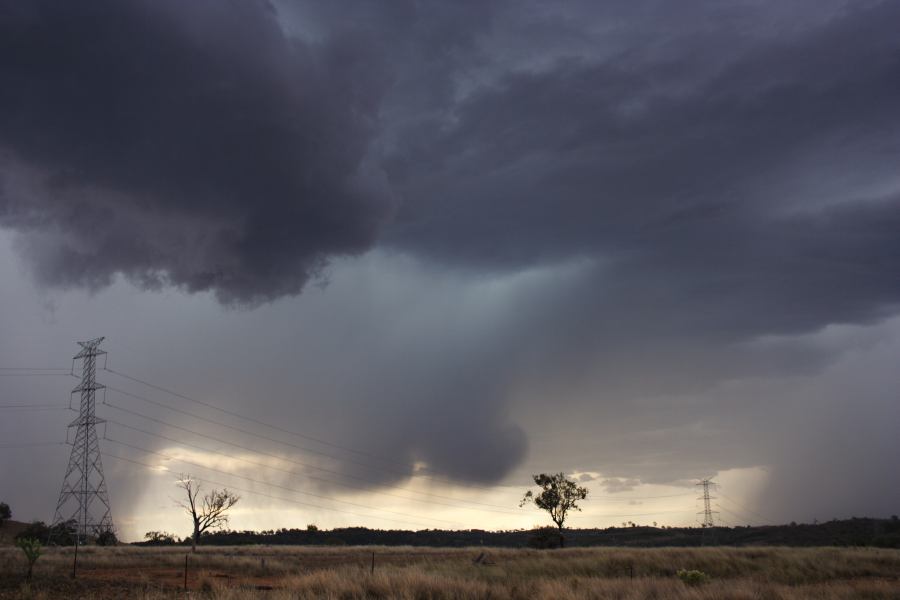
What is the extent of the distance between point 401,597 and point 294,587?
5.76 meters

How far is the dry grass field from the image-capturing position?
27719 millimetres

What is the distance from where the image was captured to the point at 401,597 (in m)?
26.3

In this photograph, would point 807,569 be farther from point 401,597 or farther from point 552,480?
point 552,480

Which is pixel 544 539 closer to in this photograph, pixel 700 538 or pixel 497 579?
pixel 700 538

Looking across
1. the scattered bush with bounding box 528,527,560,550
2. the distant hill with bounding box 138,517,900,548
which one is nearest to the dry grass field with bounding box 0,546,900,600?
the scattered bush with bounding box 528,527,560,550

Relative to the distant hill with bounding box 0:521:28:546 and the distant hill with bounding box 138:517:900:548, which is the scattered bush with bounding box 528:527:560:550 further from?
the distant hill with bounding box 0:521:28:546

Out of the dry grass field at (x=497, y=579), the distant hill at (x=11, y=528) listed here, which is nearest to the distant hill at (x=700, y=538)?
the distant hill at (x=11, y=528)

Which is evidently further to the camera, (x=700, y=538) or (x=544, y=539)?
(x=700, y=538)

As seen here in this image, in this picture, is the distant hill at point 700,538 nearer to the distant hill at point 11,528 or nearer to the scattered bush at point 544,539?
the scattered bush at point 544,539

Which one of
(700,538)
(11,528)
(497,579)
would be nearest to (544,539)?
(700,538)

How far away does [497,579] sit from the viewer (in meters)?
37.7

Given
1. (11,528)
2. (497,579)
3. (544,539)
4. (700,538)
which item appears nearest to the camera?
(497,579)

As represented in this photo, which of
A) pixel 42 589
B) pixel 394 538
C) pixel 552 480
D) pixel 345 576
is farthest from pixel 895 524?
pixel 42 589

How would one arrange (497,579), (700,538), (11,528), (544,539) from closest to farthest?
(497,579), (544,539), (11,528), (700,538)
